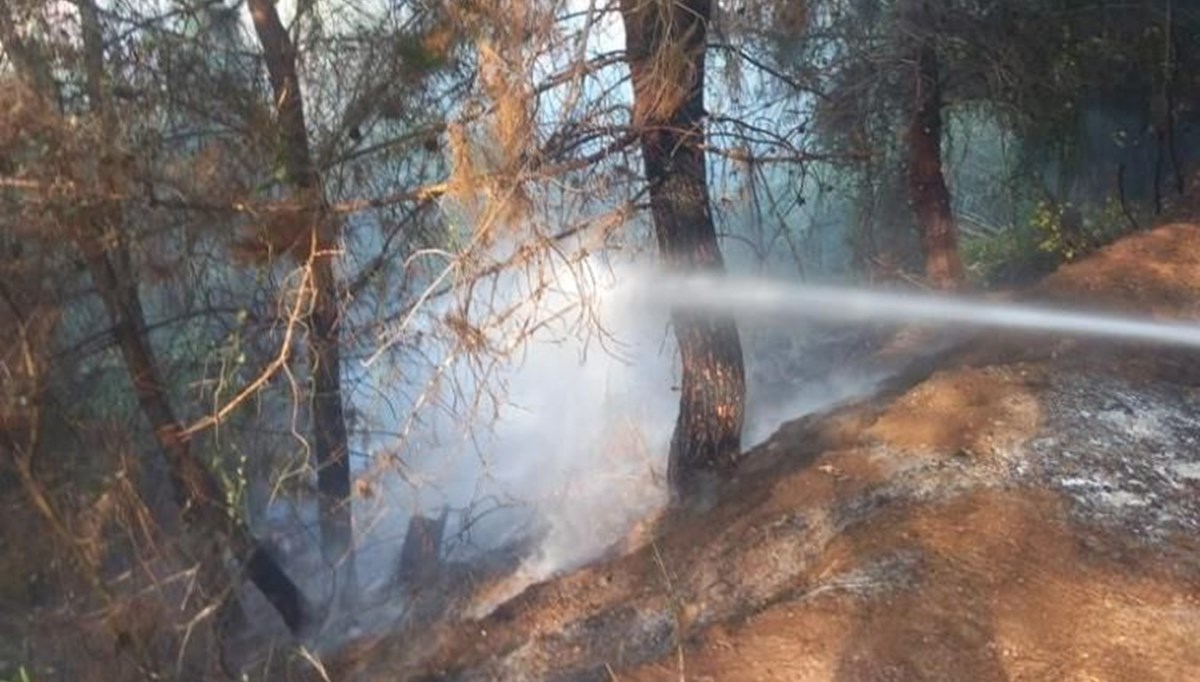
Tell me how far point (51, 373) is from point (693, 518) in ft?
13.4

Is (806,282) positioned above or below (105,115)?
below

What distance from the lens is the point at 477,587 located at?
8.01 metres

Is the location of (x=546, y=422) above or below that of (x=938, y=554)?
below

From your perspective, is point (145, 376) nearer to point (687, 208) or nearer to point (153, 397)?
point (153, 397)

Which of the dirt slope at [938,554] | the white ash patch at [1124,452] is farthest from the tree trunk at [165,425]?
the white ash patch at [1124,452]

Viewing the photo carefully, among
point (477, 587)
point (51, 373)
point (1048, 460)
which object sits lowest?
point (477, 587)

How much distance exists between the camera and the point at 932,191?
986 cm

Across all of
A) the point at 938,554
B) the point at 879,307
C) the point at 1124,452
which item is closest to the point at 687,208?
the point at 1124,452

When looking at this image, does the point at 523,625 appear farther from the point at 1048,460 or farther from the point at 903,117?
the point at 903,117

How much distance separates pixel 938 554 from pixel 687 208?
3162 mm

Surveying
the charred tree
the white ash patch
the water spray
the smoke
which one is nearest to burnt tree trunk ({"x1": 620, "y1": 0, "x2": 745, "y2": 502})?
the water spray

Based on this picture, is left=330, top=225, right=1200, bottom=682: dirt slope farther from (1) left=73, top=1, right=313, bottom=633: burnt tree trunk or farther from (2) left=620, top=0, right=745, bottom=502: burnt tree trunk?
(1) left=73, top=1, right=313, bottom=633: burnt tree trunk

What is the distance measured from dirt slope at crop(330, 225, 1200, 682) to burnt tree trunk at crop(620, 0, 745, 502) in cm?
42

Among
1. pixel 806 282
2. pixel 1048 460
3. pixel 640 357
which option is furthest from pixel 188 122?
pixel 806 282
